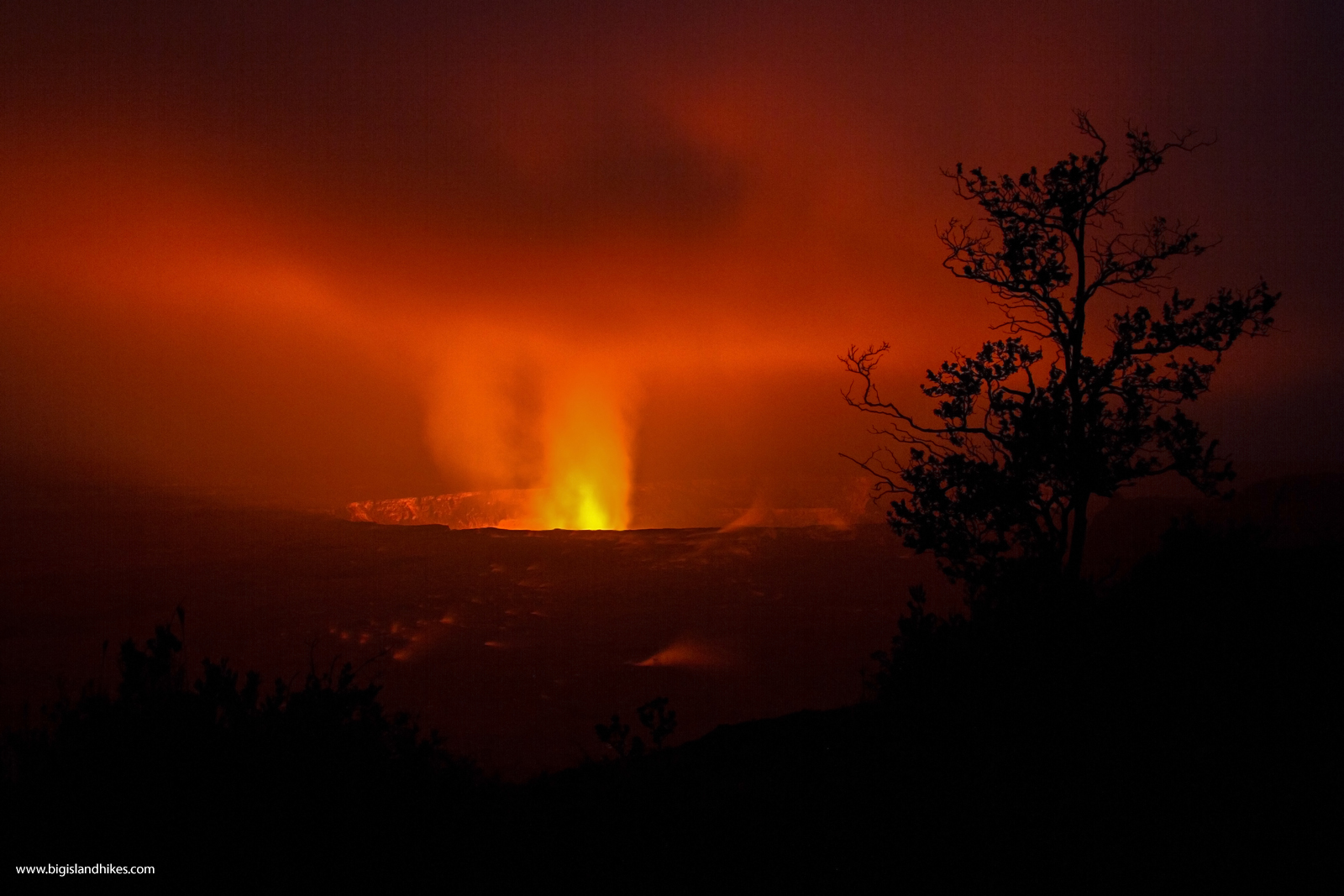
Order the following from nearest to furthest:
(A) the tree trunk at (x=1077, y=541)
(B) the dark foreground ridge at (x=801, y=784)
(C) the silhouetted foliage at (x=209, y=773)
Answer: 1. (B) the dark foreground ridge at (x=801, y=784)
2. (C) the silhouetted foliage at (x=209, y=773)
3. (A) the tree trunk at (x=1077, y=541)

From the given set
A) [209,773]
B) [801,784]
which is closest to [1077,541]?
[801,784]

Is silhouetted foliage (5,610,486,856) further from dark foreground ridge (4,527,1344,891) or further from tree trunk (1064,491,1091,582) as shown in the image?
A: tree trunk (1064,491,1091,582)

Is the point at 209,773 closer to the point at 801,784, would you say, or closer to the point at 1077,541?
the point at 801,784

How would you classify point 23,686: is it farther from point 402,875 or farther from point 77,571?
point 402,875

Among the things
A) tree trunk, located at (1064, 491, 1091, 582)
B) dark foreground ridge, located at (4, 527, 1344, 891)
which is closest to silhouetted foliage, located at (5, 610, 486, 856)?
dark foreground ridge, located at (4, 527, 1344, 891)

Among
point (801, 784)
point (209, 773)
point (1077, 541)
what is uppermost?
point (1077, 541)

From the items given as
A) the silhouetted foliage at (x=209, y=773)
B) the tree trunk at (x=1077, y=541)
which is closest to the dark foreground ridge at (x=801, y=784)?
the silhouetted foliage at (x=209, y=773)

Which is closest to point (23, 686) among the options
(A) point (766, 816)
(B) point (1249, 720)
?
(A) point (766, 816)

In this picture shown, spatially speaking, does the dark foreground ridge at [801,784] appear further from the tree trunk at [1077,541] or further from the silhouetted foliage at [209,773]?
the tree trunk at [1077,541]
